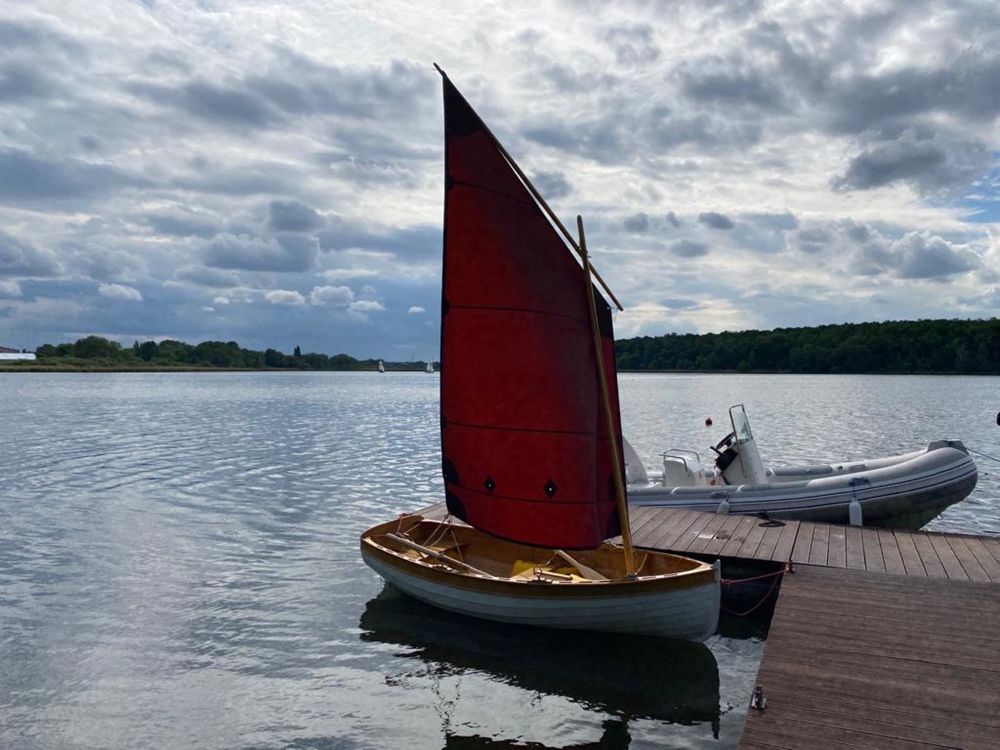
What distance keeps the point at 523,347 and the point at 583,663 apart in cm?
493

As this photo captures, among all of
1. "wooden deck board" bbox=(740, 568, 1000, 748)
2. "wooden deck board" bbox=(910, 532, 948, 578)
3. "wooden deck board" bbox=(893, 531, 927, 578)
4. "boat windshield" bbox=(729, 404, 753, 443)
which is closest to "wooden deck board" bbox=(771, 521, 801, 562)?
"wooden deck board" bbox=(740, 568, 1000, 748)

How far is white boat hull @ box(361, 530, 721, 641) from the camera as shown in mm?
10617

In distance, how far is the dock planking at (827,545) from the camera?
12.6 metres

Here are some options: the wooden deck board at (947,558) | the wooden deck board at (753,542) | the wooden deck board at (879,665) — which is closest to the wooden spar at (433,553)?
the wooden deck board at (753,542)

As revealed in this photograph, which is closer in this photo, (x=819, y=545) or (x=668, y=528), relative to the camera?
(x=819, y=545)

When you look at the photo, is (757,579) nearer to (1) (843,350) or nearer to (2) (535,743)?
(2) (535,743)

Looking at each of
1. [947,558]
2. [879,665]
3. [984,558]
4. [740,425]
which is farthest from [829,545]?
[879,665]

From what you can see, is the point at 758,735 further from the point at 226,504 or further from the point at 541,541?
the point at 226,504

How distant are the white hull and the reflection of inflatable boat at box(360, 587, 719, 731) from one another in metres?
5.79

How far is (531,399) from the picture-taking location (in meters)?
11.8

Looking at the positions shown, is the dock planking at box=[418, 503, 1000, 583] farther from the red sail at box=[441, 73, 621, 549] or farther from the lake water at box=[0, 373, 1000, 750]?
the red sail at box=[441, 73, 621, 549]

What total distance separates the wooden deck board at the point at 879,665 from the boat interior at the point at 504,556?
78.2 inches

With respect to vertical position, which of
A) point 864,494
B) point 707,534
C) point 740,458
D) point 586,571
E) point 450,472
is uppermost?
point 450,472

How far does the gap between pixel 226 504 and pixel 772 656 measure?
19986 mm
